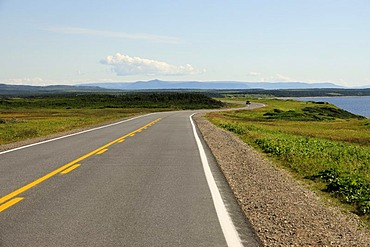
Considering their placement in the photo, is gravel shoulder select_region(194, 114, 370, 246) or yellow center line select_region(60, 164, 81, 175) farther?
yellow center line select_region(60, 164, 81, 175)

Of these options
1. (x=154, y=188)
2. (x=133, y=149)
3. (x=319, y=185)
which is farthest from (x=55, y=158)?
(x=319, y=185)

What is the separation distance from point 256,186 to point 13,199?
15.8 feet

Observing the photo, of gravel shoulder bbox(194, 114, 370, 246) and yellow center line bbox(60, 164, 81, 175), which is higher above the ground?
gravel shoulder bbox(194, 114, 370, 246)

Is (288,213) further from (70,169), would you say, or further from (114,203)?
(70,169)

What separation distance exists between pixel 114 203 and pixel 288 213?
293 cm

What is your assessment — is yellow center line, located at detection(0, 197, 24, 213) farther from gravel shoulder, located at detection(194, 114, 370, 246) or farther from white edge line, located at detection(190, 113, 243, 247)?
gravel shoulder, located at detection(194, 114, 370, 246)

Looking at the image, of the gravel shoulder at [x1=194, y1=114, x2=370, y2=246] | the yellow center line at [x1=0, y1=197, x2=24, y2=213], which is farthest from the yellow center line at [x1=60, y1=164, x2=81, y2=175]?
the gravel shoulder at [x1=194, y1=114, x2=370, y2=246]

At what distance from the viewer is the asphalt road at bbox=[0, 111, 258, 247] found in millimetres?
5750

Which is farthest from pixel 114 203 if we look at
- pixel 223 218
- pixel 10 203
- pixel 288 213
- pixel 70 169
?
pixel 70 169

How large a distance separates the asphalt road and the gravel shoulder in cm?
28

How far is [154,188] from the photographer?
898 centimetres

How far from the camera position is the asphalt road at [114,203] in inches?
226

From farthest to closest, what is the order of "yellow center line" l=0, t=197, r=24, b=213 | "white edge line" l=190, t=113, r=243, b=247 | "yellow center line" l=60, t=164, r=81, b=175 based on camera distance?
"yellow center line" l=60, t=164, r=81, b=175 → "yellow center line" l=0, t=197, r=24, b=213 → "white edge line" l=190, t=113, r=243, b=247

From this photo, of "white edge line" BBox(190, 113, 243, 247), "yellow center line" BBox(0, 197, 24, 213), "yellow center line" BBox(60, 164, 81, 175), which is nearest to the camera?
"white edge line" BBox(190, 113, 243, 247)
